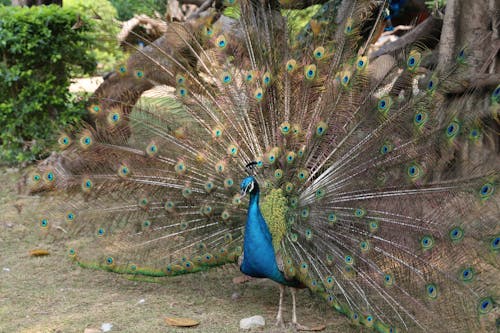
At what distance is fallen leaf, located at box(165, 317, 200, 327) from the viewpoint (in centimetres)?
390

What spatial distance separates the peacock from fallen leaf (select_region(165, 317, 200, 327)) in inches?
14.7

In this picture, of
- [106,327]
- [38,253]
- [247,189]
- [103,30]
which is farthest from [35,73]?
[247,189]

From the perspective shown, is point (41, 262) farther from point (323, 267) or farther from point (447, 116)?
point (447, 116)

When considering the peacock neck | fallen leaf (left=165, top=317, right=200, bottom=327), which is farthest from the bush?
the peacock neck

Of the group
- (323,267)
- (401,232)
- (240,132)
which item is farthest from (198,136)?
(401,232)

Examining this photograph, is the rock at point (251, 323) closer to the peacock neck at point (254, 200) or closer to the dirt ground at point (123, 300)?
the dirt ground at point (123, 300)

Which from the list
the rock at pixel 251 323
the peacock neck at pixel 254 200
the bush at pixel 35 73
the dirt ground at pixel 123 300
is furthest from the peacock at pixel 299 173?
the bush at pixel 35 73

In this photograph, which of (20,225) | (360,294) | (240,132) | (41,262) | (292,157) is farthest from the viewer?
(20,225)

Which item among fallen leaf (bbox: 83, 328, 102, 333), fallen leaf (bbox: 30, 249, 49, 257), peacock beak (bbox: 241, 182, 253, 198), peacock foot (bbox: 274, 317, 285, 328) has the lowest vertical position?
fallen leaf (bbox: 83, 328, 102, 333)

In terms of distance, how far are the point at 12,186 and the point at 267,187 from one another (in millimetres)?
4360

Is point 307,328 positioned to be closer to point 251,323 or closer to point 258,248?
point 251,323

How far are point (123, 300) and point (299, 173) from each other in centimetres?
161

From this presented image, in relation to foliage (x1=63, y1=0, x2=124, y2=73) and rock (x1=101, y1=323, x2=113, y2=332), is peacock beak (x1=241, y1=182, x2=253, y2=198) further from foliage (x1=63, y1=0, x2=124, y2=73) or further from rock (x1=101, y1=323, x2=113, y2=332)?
foliage (x1=63, y1=0, x2=124, y2=73)

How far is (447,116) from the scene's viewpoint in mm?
3686
